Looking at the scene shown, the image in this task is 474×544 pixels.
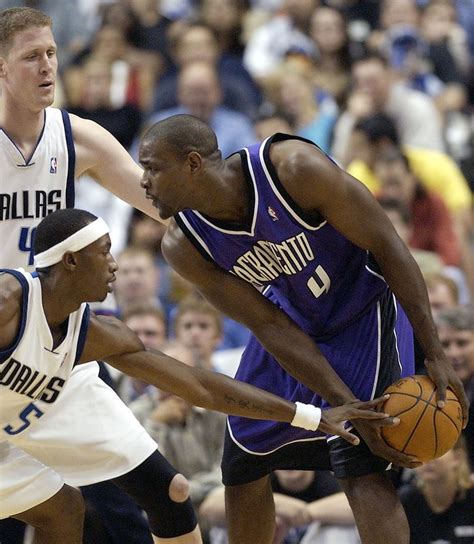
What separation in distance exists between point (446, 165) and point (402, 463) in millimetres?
5291

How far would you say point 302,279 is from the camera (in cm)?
482

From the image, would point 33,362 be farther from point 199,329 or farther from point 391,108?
point 391,108

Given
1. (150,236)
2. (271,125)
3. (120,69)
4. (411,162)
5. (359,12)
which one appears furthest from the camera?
(359,12)

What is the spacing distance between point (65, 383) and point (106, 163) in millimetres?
986

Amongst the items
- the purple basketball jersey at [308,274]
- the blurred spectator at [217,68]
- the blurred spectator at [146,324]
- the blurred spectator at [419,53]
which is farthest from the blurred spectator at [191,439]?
the blurred spectator at [419,53]

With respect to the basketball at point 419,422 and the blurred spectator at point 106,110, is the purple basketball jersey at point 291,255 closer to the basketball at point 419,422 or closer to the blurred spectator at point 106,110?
the basketball at point 419,422

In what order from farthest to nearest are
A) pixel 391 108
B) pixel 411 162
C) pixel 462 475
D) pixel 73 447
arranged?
pixel 391 108 < pixel 411 162 < pixel 462 475 < pixel 73 447

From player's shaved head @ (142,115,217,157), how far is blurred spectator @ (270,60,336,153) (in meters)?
5.41

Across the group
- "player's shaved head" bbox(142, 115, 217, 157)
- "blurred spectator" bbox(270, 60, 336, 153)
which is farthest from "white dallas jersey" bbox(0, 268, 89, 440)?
"blurred spectator" bbox(270, 60, 336, 153)

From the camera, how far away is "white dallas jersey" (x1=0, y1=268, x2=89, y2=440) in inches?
177

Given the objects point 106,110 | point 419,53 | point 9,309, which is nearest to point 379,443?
point 9,309

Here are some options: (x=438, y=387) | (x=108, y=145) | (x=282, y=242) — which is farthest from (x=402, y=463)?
(x=108, y=145)

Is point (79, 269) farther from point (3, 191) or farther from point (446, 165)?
point (446, 165)

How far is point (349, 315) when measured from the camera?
4.87m
